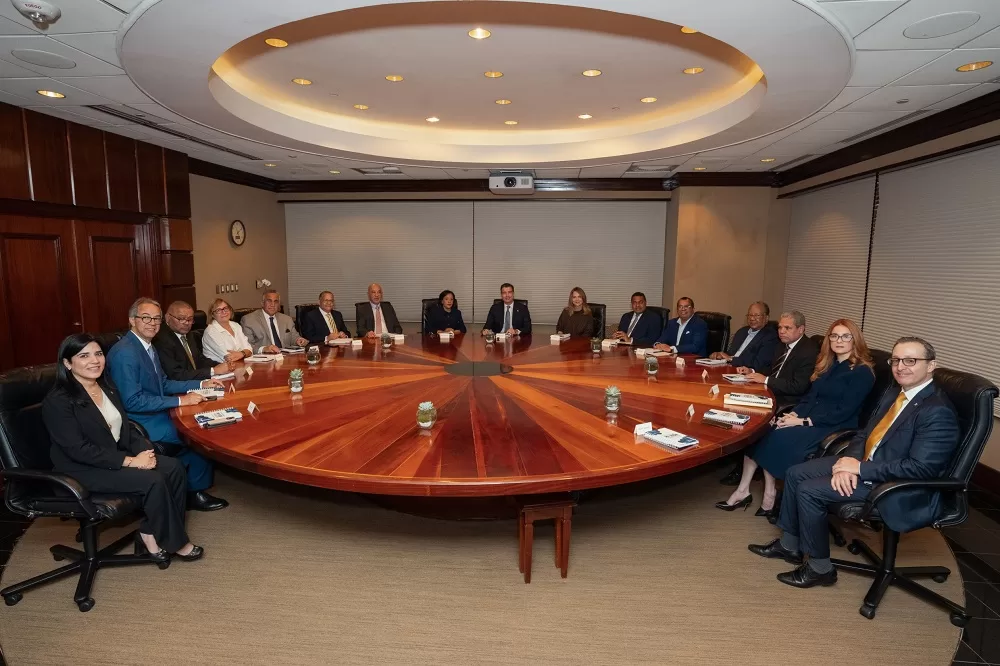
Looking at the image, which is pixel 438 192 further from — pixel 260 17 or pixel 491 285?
pixel 260 17

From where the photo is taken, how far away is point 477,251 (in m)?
9.07

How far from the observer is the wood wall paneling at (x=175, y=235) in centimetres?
624

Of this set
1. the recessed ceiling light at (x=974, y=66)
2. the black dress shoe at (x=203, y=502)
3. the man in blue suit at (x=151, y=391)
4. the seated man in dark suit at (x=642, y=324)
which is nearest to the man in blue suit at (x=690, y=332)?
the seated man in dark suit at (x=642, y=324)

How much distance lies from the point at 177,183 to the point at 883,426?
23.3 ft

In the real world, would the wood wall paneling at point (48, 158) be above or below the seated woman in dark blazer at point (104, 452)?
above

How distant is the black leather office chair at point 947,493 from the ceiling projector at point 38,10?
179 inches

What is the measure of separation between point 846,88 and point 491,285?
601cm

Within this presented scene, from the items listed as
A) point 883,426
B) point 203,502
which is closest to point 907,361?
point 883,426

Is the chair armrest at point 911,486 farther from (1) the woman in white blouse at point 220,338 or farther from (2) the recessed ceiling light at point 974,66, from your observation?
(1) the woman in white blouse at point 220,338

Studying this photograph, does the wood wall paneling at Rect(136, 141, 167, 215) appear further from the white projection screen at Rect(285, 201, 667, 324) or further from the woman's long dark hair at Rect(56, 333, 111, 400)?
the woman's long dark hair at Rect(56, 333, 111, 400)

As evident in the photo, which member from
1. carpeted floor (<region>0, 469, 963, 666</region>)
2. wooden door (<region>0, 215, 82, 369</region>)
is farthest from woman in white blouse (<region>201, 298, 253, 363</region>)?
carpeted floor (<region>0, 469, 963, 666</region>)

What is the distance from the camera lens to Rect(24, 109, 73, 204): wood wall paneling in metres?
4.55

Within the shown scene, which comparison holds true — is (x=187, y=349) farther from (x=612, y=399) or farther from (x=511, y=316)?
(x=511, y=316)

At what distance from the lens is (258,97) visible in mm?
5008
